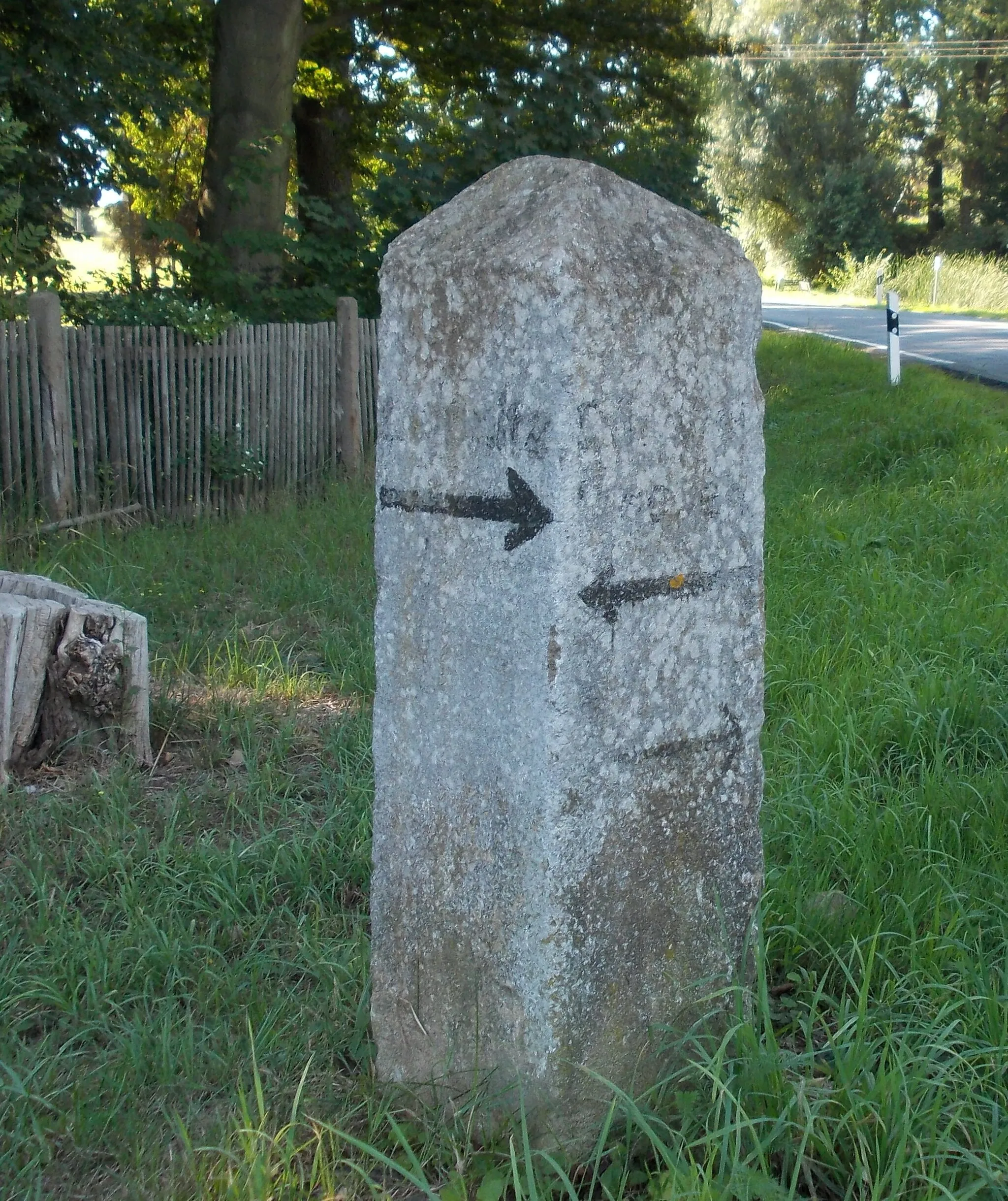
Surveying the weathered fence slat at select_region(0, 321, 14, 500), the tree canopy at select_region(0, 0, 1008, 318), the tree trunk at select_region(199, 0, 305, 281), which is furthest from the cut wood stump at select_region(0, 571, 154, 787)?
the tree trunk at select_region(199, 0, 305, 281)

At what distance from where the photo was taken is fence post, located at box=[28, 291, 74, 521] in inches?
265

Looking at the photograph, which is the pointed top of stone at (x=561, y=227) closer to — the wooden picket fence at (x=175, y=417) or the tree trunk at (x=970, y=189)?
the wooden picket fence at (x=175, y=417)

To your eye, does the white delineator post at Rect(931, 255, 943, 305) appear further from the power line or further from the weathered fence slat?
the weathered fence slat

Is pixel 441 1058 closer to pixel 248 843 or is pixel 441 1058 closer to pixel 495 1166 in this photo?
pixel 495 1166

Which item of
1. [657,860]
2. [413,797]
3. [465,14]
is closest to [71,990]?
[413,797]

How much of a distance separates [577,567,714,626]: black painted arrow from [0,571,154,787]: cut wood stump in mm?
2443

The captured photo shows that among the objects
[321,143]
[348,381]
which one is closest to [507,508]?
[348,381]

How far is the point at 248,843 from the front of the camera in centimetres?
320

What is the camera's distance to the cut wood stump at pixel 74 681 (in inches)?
146

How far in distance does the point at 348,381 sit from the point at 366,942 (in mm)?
6835

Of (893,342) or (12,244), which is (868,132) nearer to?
(893,342)

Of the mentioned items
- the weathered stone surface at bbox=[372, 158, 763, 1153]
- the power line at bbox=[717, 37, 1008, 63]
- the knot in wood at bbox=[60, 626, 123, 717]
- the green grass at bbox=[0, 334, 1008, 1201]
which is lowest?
the green grass at bbox=[0, 334, 1008, 1201]

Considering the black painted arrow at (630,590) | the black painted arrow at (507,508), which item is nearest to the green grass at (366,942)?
the black painted arrow at (630,590)

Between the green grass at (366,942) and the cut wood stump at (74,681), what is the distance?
16cm
